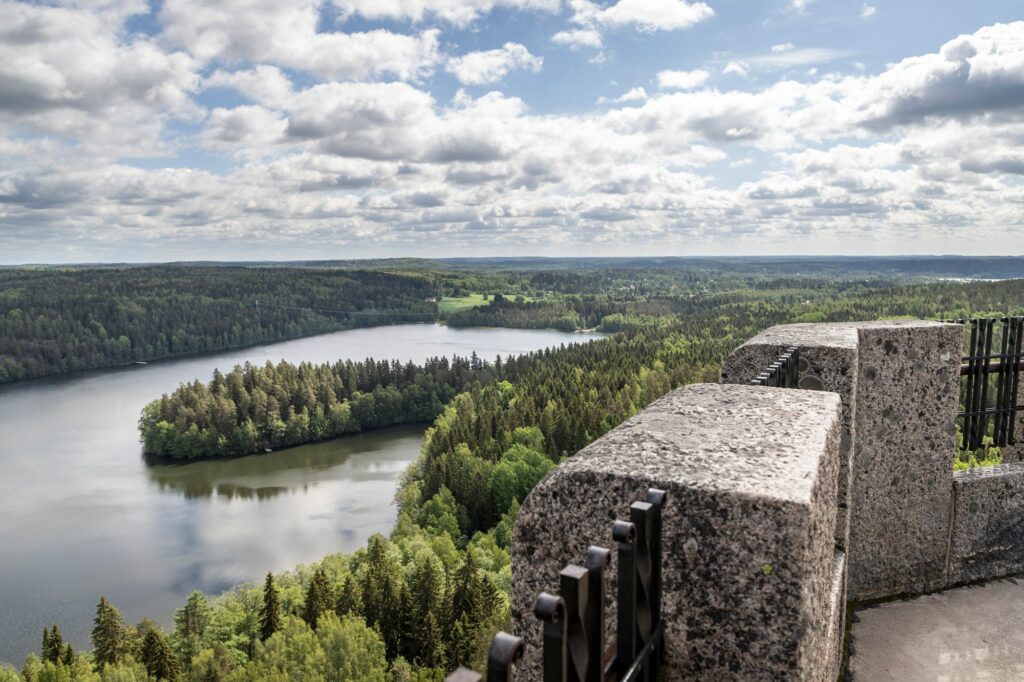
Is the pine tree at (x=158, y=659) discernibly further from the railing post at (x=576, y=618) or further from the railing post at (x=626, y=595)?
the railing post at (x=576, y=618)

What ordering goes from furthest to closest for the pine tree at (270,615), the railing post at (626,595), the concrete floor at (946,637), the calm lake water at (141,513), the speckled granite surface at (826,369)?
1. the calm lake water at (141,513)
2. the pine tree at (270,615)
3. the concrete floor at (946,637)
4. the speckled granite surface at (826,369)
5. the railing post at (626,595)

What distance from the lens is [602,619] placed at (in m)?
1.69

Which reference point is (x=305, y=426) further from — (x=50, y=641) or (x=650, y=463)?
(x=650, y=463)

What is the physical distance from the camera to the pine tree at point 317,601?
34.4 m

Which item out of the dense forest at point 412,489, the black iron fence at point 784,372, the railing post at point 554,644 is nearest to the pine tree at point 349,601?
the dense forest at point 412,489

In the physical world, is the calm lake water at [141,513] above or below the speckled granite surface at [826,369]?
below

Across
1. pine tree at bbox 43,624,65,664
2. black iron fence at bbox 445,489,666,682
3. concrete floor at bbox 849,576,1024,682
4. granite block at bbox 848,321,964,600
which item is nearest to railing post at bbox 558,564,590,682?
black iron fence at bbox 445,489,666,682

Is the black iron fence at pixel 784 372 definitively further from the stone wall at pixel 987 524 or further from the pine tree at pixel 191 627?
the pine tree at pixel 191 627

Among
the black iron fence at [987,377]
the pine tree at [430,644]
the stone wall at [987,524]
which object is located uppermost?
the black iron fence at [987,377]

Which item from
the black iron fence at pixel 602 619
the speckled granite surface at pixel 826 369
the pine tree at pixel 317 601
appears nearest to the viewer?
the black iron fence at pixel 602 619

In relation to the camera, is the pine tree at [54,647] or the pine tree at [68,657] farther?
the pine tree at [68,657]

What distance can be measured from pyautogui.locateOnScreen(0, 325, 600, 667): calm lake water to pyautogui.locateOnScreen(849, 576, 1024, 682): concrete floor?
4186 cm

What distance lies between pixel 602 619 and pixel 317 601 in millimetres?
36157

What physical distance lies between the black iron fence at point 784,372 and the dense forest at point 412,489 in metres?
23.8
